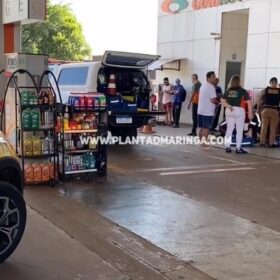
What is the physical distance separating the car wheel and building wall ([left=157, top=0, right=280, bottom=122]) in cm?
1098

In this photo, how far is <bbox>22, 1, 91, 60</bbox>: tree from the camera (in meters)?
33.2

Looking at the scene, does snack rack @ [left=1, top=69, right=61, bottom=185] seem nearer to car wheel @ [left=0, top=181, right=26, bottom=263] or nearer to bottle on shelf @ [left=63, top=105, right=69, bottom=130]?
bottle on shelf @ [left=63, top=105, right=69, bottom=130]

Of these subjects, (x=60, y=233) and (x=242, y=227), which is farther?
(x=242, y=227)

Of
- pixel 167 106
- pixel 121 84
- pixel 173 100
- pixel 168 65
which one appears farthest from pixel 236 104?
pixel 168 65

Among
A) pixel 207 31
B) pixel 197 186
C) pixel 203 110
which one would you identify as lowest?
pixel 197 186

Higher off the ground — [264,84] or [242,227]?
[264,84]

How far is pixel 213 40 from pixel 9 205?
13.5m

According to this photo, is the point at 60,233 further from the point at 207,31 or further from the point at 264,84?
the point at 207,31

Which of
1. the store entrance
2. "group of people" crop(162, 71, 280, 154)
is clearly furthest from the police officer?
the store entrance

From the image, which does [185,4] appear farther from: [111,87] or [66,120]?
[66,120]

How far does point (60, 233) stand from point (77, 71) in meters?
6.81

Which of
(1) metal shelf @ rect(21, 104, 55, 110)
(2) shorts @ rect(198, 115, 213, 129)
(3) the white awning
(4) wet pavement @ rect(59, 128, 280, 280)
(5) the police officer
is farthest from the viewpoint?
(3) the white awning

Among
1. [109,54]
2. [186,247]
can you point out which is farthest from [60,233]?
[109,54]

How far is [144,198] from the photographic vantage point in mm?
6582
